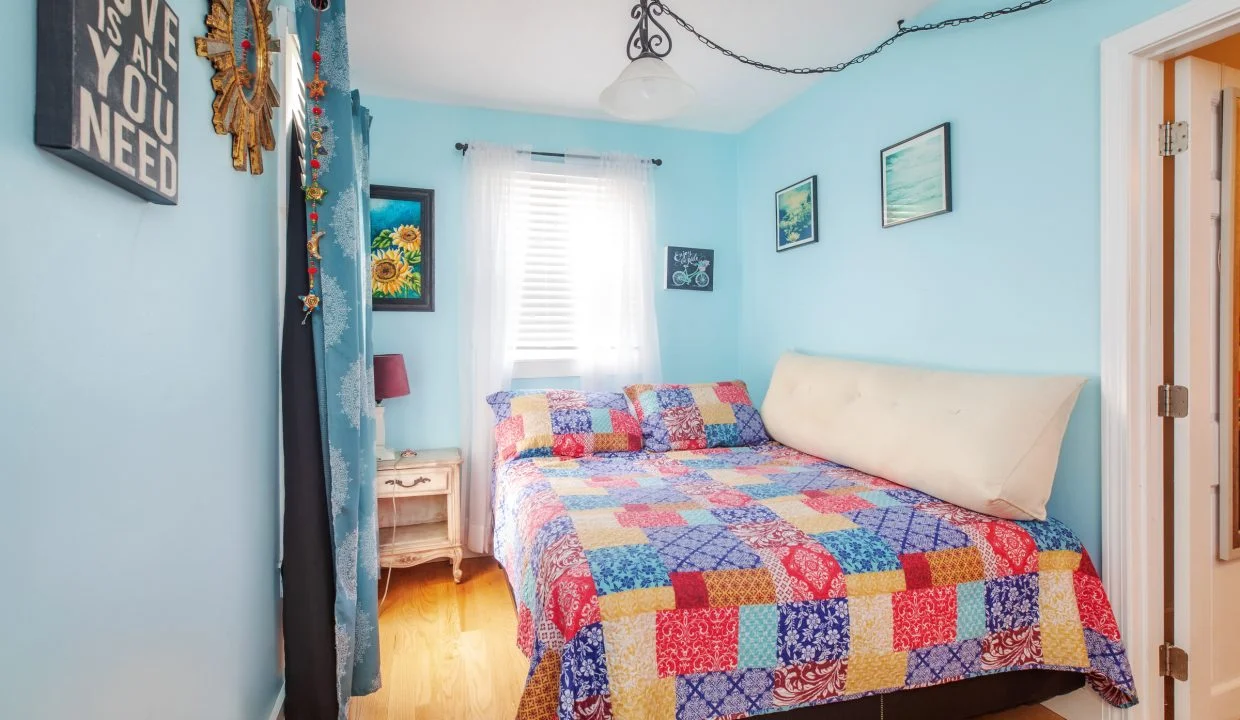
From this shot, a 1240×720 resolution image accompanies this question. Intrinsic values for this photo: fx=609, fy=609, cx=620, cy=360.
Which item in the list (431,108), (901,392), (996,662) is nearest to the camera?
(996,662)

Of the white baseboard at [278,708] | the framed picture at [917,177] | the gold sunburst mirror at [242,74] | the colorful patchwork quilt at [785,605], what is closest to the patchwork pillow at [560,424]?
the colorful patchwork quilt at [785,605]

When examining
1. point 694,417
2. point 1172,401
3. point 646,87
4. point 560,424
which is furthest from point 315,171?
point 1172,401

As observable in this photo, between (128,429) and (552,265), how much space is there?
2.64 metres

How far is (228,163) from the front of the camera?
1385mm

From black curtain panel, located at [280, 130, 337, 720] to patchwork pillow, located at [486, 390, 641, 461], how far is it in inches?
46.4

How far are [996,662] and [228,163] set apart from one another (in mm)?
2297

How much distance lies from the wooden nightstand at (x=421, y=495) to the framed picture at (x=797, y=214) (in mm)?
2127

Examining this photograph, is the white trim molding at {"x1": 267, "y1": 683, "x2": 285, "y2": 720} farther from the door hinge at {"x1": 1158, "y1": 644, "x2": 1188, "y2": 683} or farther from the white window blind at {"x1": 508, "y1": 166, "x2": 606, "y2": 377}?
the door hinge at {"x1": 1158, "y1": 644, "x2": 1188, "y2": 683}

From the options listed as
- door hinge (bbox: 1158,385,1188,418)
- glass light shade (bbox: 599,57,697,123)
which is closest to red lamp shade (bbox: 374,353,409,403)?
glass light shade (bbox: 599,57,697,123)

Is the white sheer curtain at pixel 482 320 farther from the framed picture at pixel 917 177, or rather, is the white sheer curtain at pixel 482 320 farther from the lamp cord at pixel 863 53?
the framed picture at pixel 917 177

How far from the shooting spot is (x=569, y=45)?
8.86ft

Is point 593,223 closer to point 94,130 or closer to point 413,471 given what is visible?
point 413,471

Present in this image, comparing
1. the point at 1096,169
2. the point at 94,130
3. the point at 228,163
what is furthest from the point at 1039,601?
the point at 228,163

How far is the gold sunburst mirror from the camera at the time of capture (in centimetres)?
123
